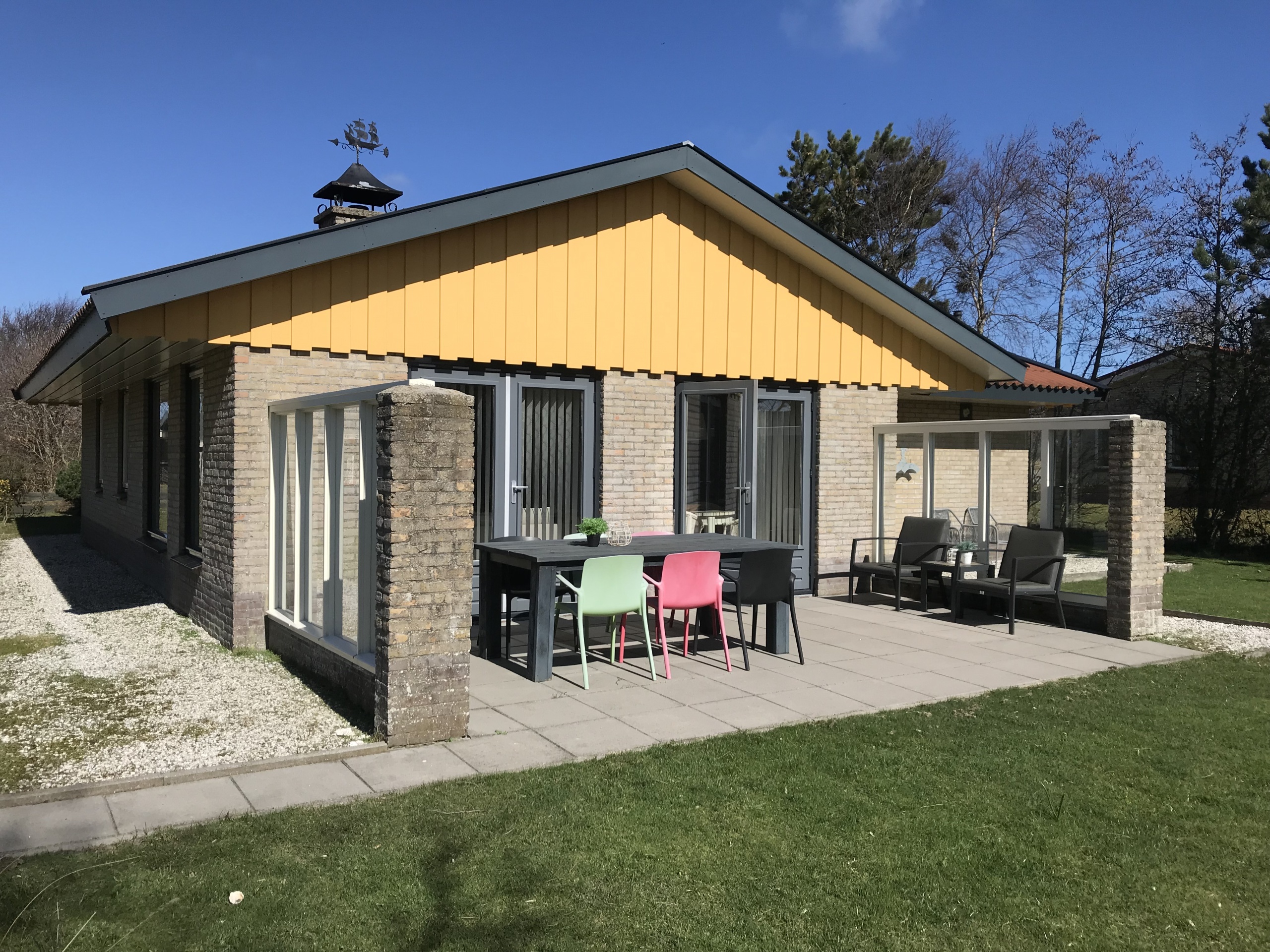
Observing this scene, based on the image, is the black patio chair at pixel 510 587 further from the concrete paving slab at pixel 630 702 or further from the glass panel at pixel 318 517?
the glass panel at pixel 318 517

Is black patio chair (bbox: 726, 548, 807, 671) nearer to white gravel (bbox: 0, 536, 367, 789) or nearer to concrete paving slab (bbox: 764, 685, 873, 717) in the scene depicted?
concrete paving slab (bbox: 764, 685, 873, 717)

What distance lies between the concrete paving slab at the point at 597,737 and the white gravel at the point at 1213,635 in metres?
5.75

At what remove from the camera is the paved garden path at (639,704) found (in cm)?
439

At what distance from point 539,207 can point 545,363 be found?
1.50 meters

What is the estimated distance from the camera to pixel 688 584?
735 cm

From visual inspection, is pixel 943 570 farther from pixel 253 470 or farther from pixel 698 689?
pixel 253 470

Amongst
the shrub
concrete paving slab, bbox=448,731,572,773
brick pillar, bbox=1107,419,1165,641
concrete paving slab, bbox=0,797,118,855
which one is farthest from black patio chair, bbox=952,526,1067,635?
the shrub

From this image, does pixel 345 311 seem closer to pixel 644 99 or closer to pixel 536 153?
pixel 644 99

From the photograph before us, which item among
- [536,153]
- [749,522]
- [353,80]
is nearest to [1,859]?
[749,522]

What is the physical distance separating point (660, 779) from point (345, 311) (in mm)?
5391

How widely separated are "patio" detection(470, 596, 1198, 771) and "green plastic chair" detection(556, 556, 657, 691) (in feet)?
1.36

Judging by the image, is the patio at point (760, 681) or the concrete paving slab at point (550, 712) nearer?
the patio at point (760, 681)

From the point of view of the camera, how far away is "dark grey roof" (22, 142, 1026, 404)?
729cm

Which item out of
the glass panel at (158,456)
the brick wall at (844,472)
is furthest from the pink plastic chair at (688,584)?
the glass panel at (158,456)
